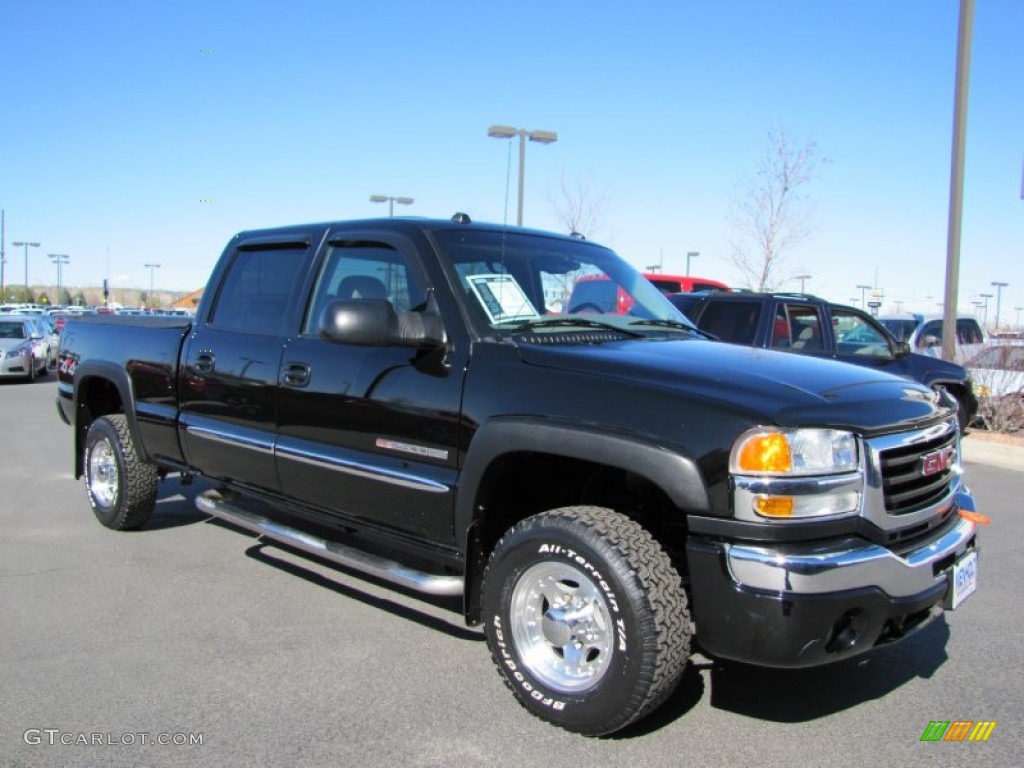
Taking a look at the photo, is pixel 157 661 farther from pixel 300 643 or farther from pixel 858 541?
pixel 858 541

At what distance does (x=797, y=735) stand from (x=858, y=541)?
2.90 ft

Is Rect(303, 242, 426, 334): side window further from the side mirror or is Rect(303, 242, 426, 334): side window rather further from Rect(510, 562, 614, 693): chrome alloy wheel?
Rect(510, 562, 614, 693): chrome alloy wheel

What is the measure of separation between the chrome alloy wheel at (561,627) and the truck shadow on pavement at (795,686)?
308mm

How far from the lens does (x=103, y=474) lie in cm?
602

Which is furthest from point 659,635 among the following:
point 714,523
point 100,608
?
point 100,608

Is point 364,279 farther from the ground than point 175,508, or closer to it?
farther from the ground

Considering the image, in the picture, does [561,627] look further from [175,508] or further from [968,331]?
[968,331]

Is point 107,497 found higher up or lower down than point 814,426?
lower down

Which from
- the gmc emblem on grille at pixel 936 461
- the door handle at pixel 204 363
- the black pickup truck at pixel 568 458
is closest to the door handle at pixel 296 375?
the black pickup truck at pixel 568 458

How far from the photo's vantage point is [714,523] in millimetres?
2762

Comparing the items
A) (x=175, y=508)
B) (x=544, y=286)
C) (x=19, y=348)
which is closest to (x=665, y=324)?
(x=544, y=286)

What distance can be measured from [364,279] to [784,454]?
2324mm

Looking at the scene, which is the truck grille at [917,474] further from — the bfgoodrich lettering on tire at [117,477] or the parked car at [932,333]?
the parked car at [932,333]

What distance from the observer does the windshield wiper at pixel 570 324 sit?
3.70 metres
